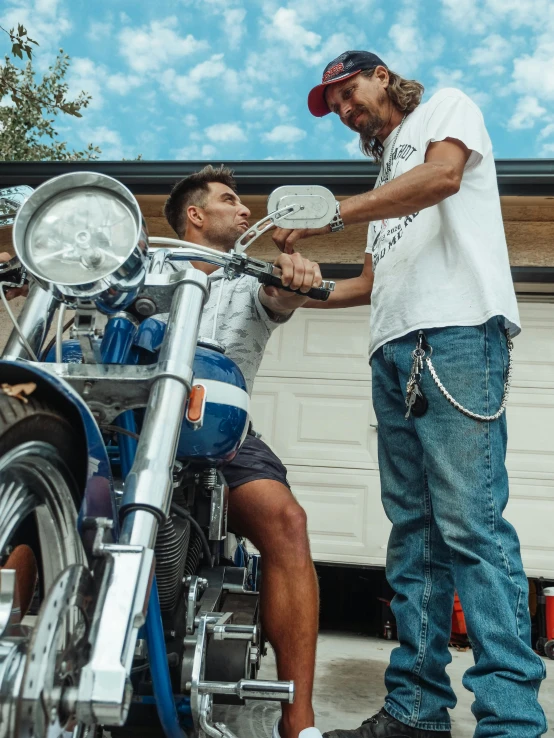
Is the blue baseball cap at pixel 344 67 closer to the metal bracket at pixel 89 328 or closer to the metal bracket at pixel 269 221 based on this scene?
the metal bracket at pixel 269 221

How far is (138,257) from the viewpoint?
102 cm

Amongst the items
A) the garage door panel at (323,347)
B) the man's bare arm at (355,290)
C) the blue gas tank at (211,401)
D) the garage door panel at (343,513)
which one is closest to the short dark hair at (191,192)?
the man's bare arm at (355,290)

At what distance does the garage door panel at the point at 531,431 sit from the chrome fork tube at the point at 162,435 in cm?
344

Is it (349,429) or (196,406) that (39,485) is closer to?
(196,406)

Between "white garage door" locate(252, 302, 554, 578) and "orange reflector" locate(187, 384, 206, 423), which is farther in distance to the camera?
"white garage door" locate(252, 302, 554, 578)

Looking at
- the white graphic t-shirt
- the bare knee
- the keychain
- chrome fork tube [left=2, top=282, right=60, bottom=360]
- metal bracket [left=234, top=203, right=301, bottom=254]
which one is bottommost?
the bare knee

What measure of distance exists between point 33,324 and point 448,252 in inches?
42.2

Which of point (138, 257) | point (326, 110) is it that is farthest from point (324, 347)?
point (138, 257)

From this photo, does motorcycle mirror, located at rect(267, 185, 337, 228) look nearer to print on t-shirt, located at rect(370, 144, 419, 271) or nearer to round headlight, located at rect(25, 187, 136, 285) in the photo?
round headlight, located at rect(25, 187, 136, 285)

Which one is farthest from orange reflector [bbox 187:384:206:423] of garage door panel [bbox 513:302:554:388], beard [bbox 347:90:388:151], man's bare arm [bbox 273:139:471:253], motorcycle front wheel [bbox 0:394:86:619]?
garage door panel [bbox 513:302:554:388]

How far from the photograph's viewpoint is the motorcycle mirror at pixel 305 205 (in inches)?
48.4

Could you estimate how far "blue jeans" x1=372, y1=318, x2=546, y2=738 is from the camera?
149 cm

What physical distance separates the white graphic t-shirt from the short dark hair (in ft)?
3.04

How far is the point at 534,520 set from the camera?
4.04m
